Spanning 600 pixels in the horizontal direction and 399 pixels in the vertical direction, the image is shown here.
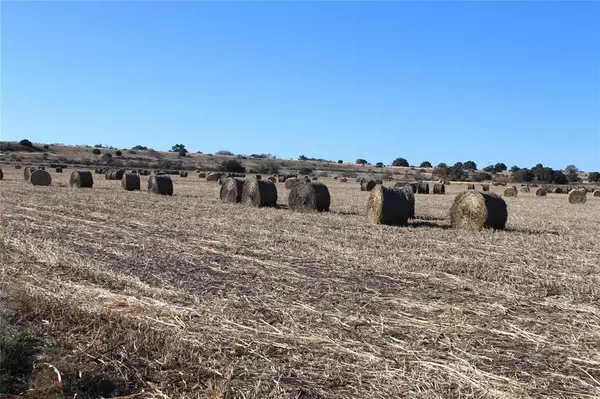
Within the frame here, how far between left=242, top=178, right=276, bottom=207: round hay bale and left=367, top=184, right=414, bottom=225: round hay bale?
16.2ft

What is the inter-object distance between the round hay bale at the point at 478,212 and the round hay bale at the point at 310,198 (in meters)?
4.42

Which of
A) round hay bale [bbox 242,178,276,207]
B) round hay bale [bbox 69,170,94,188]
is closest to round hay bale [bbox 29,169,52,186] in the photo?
round hay bale [bbox 69,170,94,188]

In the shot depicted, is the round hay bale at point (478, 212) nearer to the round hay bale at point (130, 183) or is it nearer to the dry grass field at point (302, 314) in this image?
the dry grass field at point (302, 314)

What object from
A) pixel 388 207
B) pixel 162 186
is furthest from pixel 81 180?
pixel 388 207

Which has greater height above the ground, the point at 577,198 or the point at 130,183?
the point at 130,183

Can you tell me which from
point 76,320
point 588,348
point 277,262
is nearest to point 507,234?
point 277,262

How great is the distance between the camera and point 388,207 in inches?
614

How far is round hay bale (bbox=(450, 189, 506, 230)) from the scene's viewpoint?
599 inches

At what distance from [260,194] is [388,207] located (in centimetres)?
577

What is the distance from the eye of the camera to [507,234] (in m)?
14.2

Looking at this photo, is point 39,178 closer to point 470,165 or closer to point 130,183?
point 130,183

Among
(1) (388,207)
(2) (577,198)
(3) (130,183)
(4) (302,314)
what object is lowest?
(4) (302,314)

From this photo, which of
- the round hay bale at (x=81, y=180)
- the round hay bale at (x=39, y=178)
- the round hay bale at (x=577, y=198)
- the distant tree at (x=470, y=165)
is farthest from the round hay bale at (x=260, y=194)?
Result: the distant tree at (x=470, y=165)

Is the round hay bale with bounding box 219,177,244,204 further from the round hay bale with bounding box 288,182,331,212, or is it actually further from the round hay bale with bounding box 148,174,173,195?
the round hay bale with bounding box 148,174,173,195
